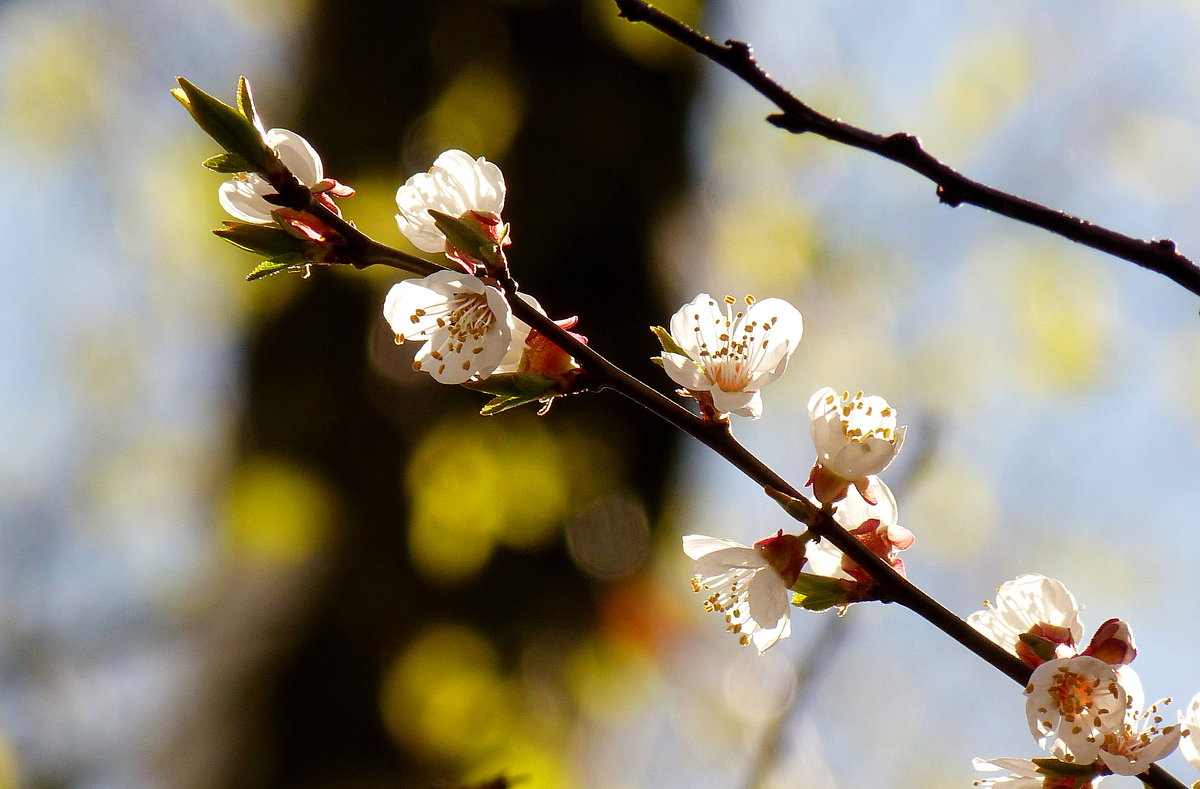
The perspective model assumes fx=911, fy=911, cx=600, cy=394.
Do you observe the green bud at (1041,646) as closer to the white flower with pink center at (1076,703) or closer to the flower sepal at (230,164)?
the white flower with pink center at (1076,703)

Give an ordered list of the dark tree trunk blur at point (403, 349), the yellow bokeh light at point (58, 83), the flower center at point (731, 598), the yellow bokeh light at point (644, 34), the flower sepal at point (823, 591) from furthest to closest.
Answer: the yellow bokeh light at point (58, 83), the yellow bokeh light at point (644, 34), the dark tree trunk blur at point (403, 349), the flower center at point (731, 598), the flower sepal at point (823, 591)

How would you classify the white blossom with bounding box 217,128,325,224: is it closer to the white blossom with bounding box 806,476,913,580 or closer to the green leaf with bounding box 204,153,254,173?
the green leaf with bounding box 204,153,254,173

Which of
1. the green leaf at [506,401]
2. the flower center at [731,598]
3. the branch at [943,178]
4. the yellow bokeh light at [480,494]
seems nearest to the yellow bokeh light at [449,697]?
the yellow bokeh light at [480,494]

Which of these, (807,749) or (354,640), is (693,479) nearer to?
(807,749)

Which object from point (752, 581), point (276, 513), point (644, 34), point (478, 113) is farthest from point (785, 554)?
point (644, 34)

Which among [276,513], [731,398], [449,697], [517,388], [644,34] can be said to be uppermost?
[644,34]

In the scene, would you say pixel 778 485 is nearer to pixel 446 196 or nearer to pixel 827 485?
pixel 827 485
